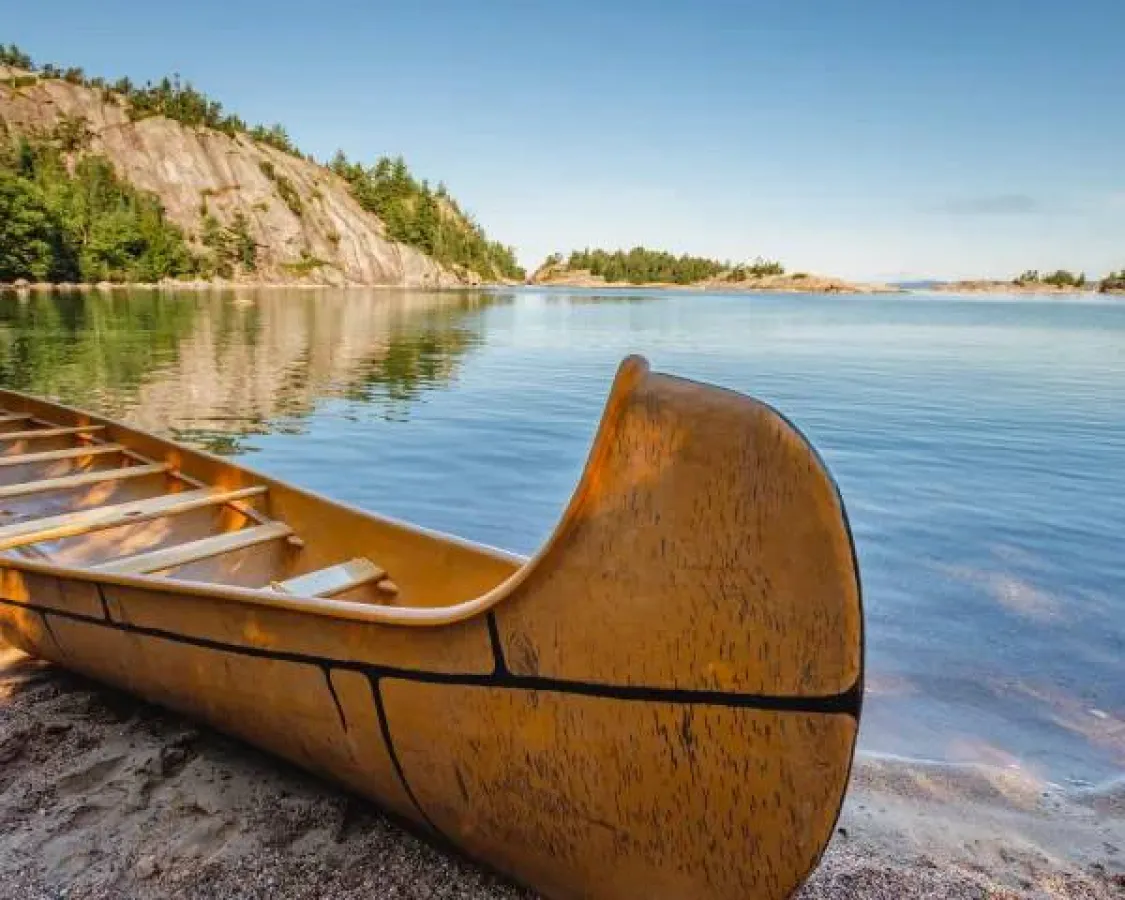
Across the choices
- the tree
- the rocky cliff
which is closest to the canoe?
the tree

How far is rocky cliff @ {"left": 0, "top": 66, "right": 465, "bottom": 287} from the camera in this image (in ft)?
351

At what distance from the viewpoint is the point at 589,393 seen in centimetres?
1956

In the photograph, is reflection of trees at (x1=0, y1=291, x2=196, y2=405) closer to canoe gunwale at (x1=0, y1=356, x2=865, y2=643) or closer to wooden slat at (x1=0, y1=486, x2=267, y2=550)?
wooden slat at (x1=0, y1=486, x2=267, y2=550)

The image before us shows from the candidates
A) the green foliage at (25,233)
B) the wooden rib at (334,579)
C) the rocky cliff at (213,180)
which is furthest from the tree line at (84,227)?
the wooden rib at (334,579)

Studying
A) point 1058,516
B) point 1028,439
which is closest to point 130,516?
point 1058,516

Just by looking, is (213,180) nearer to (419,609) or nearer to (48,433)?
(48,433)

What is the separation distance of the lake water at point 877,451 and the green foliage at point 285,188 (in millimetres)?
92044

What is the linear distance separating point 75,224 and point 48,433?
80.0 meters

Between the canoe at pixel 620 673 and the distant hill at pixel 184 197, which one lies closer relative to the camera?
the canoe at pixel 620 673

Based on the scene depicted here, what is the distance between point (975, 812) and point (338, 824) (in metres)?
3.03

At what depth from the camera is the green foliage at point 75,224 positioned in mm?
63906

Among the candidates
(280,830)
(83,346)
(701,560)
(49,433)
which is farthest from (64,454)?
(83,346)

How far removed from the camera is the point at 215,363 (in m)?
23.1

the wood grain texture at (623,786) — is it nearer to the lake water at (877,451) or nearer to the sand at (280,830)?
the sand at (280,830)
